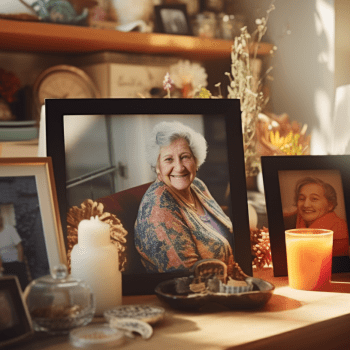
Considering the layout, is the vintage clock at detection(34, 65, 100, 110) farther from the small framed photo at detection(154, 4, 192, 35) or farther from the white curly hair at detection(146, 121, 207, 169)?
the white curly hair at detection(146, 121, 207, 169)

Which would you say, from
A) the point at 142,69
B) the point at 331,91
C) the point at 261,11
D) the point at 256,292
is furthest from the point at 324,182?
the point at 261,11

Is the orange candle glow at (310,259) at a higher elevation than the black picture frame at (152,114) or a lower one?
lower

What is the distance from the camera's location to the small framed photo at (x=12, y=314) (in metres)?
0.60

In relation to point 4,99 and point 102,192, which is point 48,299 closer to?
point 102,192

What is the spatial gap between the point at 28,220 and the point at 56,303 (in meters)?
0.16

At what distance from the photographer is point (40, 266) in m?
0.74

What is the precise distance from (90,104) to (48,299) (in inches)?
14.5

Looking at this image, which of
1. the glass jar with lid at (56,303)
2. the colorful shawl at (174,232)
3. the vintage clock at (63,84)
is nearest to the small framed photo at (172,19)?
the vintage clock at (63,84)

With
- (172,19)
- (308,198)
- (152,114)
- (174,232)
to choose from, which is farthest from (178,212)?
(172,19)

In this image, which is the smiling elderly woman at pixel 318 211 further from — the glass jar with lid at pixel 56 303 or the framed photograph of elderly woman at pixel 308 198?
the glass jar with lid at pixel 56 303

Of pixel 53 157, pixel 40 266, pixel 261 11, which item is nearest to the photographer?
pixel 40 266

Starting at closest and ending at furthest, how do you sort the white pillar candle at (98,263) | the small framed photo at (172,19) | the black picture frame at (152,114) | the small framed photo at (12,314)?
the small framed photo at (12,314) → the white pillar candle at (98,263) → the black picture frame at (152,114) → the small framed photo at (172,19)

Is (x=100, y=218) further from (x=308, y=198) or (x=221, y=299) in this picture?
(x=308, y=198)

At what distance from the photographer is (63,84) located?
2229 mm
